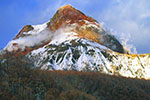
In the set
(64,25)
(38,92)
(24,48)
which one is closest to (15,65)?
(38,92)

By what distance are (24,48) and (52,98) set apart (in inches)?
5399

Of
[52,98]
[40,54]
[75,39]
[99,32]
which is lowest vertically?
[52,98]

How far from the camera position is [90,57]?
5049 inches

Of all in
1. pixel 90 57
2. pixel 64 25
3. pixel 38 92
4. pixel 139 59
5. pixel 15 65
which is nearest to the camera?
pixel 38 92

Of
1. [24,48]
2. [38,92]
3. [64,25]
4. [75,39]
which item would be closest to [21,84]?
[38,92]

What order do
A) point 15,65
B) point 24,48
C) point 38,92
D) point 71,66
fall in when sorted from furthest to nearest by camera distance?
point 24,48, point 71,66, point 15,65, point 38,92

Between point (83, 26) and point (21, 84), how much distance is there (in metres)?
137

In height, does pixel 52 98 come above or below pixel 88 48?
below

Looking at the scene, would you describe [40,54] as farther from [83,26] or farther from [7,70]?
[7,70]

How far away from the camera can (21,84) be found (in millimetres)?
55156

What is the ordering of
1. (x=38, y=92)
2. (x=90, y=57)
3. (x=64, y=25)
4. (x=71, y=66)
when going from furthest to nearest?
(x=64, y=25) → (x=90, y=57) → (x=71, y=66) → (x=38, y=92)

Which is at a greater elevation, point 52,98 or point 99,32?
point 99,32

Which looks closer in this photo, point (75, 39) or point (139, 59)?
point (139, 59)

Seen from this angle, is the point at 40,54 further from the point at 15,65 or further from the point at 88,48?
the point at 15,65
